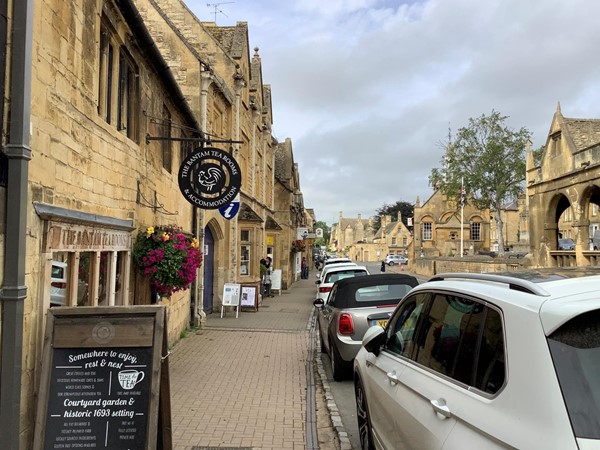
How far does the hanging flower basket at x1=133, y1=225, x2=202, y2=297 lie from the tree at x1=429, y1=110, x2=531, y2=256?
140ft

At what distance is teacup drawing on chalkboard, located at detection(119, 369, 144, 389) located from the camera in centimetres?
392

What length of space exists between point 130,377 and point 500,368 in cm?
284

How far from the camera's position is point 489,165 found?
4675cm

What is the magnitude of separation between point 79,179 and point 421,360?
3975 mm

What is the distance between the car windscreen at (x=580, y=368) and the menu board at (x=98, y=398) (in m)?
3.05

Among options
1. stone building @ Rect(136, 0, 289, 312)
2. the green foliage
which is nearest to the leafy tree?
the green foliage

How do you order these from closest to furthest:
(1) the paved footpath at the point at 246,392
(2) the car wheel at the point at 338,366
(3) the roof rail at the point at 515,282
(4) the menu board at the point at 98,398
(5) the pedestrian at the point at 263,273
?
(3) the roof rail at the point at 515,282
(4) the menu board at the point at 98,398
(1) the paved footpath at the point at 246,392
(2) the car wheel at the point at 338,366
(5) the pedestrian at the point at 263,273

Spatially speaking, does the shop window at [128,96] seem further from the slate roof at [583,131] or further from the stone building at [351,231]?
the stone building at [351,231]

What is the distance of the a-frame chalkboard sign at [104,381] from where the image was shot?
12.4 ft

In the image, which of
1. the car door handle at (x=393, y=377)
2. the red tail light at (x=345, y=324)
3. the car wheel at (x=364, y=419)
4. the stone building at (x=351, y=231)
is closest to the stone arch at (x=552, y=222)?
the red tail light at (x=345, y=324)

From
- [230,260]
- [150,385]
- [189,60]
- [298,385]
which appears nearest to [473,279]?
[150,385]

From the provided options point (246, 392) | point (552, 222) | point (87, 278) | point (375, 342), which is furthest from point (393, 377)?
point (552, 222)

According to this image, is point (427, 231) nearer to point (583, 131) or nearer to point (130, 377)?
point (583, 131)

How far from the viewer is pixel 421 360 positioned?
328 cm
